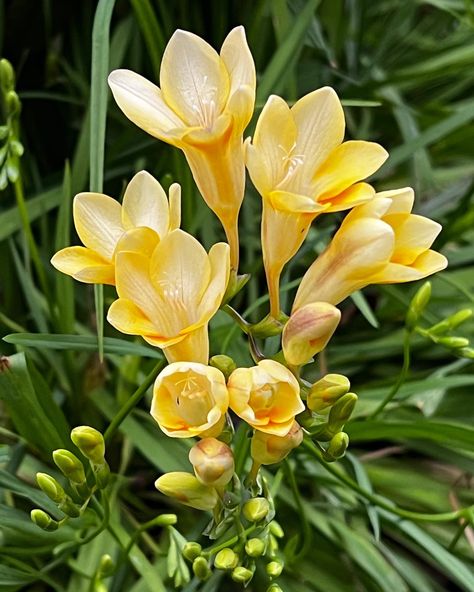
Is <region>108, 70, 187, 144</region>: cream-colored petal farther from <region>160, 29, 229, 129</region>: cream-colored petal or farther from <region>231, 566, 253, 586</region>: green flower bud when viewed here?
<region>231, 566, 253, 586</region>: green flower bud

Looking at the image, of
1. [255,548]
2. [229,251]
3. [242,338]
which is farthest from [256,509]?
[242,338]

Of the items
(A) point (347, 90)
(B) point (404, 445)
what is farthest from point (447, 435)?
(A) point (347, 90)

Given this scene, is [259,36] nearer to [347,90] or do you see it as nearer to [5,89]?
[347,90]

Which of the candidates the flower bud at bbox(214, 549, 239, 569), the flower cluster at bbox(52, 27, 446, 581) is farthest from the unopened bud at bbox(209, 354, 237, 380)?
the flower bud at bbox(214, 549, 239, 569)

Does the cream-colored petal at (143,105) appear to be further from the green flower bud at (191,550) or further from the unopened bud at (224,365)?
the green flower bud at (191,550)

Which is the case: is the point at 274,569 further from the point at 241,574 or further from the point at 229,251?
the point at 229,251

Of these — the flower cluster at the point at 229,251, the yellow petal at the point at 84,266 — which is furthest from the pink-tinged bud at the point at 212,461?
the yellow petal at the point at 84,266
